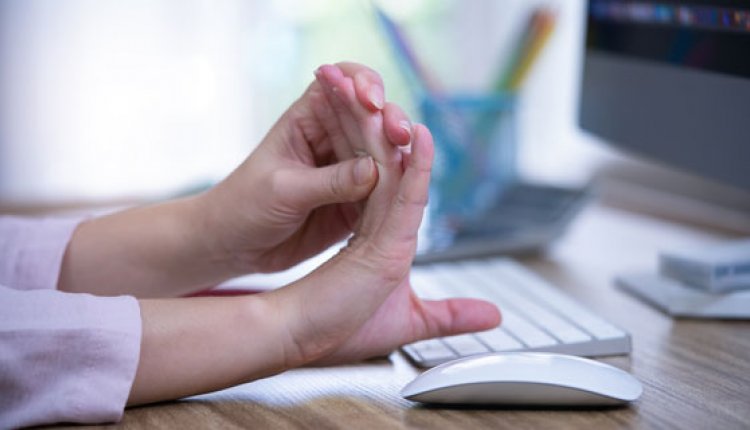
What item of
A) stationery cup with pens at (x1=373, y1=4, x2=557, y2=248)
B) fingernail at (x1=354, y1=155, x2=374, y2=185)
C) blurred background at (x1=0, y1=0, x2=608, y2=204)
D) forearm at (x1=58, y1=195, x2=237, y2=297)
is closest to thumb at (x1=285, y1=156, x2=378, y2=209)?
fingernail at (x1=354, y1=155, x2=374, y2=185)

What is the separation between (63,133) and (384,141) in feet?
3.53

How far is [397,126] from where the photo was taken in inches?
26.5

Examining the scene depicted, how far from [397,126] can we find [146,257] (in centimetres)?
27

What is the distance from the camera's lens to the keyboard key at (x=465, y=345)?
719 millimetres

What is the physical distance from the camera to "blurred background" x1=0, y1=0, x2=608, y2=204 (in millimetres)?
1624

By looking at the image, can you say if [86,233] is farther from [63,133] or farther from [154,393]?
[63,133]

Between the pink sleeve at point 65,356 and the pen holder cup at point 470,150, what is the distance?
2.15 ft

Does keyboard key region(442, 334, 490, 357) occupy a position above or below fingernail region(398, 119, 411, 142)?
below

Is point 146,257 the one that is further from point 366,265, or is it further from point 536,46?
point 536,46

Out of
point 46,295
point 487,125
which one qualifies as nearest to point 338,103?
point 46,295

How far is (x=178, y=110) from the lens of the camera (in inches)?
67.7

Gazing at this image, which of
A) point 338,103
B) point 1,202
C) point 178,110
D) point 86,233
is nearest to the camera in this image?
point 338,103

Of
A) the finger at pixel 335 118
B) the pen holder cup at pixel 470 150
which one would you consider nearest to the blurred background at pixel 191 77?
the pen holder cup at pixel 470 150

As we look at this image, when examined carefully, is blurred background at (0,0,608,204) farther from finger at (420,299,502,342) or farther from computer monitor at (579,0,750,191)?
finger at (420,299,502,342)
